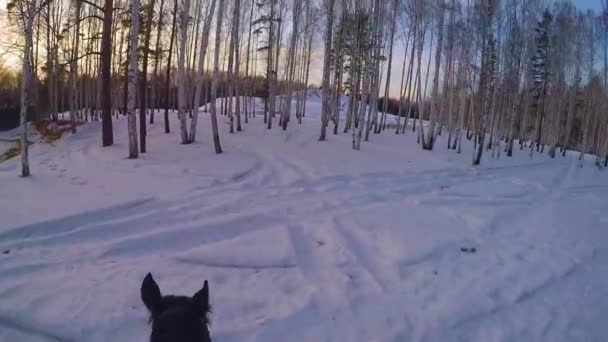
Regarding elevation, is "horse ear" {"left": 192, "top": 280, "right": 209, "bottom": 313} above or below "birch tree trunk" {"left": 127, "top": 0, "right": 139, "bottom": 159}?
below

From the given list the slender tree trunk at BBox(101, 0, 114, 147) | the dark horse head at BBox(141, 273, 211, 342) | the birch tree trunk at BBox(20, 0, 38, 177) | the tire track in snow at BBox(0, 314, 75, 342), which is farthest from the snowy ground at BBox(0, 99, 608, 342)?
the slender tree trunk at BBox(101, 0, 114, 147)

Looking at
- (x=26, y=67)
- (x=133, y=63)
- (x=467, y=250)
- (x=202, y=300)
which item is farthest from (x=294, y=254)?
(x=133, y=63)

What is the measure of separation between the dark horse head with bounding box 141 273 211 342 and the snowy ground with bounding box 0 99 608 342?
7.71 ft

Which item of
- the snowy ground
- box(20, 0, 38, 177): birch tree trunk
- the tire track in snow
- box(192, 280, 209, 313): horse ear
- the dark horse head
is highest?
box(20, 0, 38, 177): birch tree trunk

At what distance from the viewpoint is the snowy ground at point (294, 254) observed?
5281 millimetres

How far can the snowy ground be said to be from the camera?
5.28m

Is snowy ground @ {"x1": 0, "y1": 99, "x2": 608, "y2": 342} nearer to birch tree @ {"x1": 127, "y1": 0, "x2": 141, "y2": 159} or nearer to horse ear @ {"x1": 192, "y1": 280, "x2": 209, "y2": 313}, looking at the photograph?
birch tree @ {"x1": 127, "y1": 0, "x2": 141, "y2": 159}

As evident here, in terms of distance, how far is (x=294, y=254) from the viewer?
7.37 meters

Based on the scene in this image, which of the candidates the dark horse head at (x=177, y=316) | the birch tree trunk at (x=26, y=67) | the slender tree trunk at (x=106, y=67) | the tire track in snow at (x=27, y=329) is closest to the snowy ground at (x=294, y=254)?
the tire track in snow at (x=27, y=329)

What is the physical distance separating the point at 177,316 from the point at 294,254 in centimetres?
485

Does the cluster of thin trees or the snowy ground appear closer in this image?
the snowy ground

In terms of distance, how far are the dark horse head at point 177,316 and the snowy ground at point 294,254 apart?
2.35 meters

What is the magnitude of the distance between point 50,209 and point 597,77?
38616mm

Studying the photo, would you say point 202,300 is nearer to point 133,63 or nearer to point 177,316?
point 177,316
